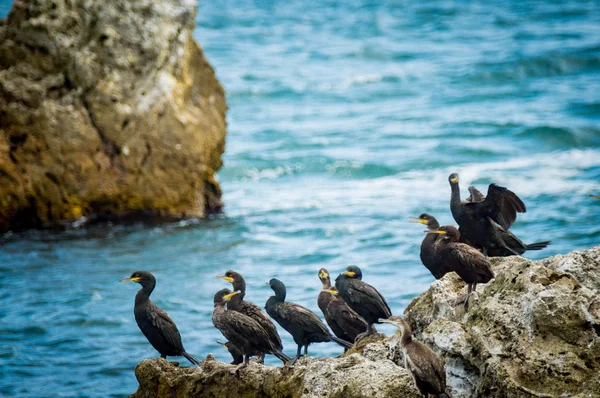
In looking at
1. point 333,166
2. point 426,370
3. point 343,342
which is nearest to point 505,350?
point 426,370

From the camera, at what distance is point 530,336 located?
6.51 meters

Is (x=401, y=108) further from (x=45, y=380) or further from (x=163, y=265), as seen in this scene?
(x=45, y=380)

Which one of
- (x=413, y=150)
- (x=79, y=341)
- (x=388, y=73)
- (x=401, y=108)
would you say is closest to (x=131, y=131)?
(x=79, y=341)

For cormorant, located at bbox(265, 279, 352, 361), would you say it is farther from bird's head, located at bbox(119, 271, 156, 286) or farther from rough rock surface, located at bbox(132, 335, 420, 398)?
bird's head, located at bbox(119, 271, 156, 286)

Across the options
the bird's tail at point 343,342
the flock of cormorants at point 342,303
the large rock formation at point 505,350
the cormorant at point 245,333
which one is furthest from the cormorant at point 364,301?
the large rock formation at point 505,350

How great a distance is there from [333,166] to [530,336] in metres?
19.8

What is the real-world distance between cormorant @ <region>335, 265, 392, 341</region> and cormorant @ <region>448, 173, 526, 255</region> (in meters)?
1.35

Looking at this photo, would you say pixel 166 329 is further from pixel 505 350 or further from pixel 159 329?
pixel 505 350

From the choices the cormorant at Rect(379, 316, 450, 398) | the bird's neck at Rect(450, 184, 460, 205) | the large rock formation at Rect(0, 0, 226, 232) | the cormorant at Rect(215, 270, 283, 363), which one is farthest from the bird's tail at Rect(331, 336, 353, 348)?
the large rock formation at Rect(0, 0, 226, 232)

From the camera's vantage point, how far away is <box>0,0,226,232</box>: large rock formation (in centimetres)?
1786

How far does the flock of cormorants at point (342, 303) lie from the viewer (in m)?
8.81

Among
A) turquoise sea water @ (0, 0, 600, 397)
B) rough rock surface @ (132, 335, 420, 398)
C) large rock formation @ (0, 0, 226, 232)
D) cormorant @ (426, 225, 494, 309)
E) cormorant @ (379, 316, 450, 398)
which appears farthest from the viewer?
large rock formation @ (0, 0, 226, 232)

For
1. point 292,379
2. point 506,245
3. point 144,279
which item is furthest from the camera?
point 144,279

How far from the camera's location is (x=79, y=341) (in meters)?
14.6
